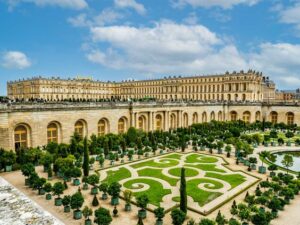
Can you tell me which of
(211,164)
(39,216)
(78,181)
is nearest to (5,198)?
(39,216)

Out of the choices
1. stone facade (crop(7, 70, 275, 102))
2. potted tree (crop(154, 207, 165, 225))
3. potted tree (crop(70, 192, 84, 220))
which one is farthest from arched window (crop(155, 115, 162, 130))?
stone facade (crop(7, 70, 275, 102))

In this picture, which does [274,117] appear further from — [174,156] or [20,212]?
[20,212]

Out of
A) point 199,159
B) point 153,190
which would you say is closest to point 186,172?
point 199,159

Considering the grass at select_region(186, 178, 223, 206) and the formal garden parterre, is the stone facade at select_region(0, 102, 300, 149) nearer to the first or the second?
the formal garden parterre

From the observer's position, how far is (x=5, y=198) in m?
8.55

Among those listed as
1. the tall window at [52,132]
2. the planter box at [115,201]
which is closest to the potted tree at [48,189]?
the planter box at [115,201]

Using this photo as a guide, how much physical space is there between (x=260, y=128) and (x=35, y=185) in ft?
161

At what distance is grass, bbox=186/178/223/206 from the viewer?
64.3ft

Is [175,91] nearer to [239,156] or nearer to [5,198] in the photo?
[239,156]

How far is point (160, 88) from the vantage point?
4048 inches

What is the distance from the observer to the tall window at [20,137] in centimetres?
3186

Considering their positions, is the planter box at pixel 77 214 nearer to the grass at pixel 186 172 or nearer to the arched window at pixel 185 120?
the grass at pixel 186 172

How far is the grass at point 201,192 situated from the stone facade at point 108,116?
20.9 m

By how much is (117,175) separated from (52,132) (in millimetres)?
14912
